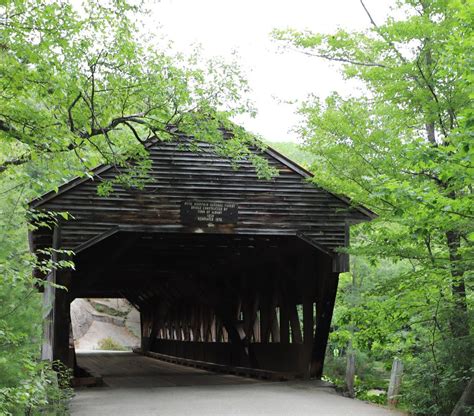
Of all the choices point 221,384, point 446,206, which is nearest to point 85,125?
point 446,206

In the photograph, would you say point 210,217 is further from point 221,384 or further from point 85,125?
point 221,384

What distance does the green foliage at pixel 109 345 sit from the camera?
1495 inches

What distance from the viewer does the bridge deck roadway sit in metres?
9.66

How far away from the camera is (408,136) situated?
1048 cm

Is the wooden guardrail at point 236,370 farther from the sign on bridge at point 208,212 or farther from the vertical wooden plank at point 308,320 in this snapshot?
the sign on bridge at point 208,212

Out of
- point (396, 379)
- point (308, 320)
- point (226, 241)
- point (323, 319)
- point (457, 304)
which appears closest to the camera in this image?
point (457, 304)

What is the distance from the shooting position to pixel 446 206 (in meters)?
5.88

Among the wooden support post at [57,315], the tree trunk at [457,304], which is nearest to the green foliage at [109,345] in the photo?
the wooden support post at [57,315]

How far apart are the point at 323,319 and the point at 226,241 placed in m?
2.58

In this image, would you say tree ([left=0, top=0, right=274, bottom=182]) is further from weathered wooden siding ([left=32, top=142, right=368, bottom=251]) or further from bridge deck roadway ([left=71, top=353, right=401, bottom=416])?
bridge deck roadway ([left=71, top=353, right=401, bottom=416])

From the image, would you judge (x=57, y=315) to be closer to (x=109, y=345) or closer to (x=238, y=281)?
(x=238, y=281)

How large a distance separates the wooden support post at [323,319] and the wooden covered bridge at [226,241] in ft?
0.06


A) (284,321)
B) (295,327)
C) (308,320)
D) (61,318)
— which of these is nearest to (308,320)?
(308,320)

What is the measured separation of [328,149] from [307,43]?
158 cm
